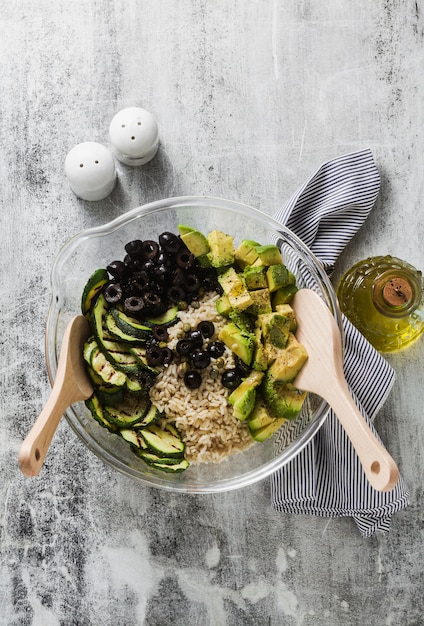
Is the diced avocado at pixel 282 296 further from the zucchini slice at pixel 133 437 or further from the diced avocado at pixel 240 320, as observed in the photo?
the zucchini slice at pixel 133 437

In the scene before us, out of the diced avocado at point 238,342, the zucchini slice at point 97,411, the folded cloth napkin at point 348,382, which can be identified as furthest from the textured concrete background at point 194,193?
the diced avocado at point 238,342

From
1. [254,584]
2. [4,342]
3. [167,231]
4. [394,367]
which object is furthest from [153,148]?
[254,584]

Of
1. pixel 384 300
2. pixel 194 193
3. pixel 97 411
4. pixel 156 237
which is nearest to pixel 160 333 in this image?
pixel 97 411

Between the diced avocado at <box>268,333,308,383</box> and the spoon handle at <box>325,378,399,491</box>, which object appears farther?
the diced avocado at <box>268,333,308,383</box>

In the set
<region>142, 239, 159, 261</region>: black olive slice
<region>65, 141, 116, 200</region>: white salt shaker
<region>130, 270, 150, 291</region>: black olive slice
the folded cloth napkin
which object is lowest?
the folded cloth napkin

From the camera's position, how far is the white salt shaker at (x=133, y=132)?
6.73 feet

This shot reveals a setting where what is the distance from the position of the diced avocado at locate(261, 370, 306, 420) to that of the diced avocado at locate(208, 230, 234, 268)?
0.32 metres

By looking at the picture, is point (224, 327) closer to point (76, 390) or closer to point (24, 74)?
point (76, 390)

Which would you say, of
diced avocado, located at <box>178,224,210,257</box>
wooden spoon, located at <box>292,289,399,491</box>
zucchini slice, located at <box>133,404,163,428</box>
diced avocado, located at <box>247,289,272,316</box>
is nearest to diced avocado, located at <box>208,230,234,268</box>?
diced avocado, located at <box>178,224,210,257</box>

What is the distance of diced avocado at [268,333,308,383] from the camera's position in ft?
5.87

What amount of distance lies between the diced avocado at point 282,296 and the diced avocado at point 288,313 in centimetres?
2

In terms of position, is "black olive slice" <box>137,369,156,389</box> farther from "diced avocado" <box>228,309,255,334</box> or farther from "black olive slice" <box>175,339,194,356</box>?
"diced avocado" <box>228,309,255,334</box>

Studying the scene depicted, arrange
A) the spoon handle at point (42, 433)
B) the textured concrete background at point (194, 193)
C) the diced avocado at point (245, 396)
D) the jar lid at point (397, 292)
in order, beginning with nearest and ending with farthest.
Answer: the spoon handle at point (42, 433)
the diced avocado at point (245, 396)
the jar lid at point (397, 292)
the textured concrete background at point (194, 193)

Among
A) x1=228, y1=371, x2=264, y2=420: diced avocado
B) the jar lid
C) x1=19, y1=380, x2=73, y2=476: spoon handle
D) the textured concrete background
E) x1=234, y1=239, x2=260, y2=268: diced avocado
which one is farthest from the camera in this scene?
the textured concrete background
